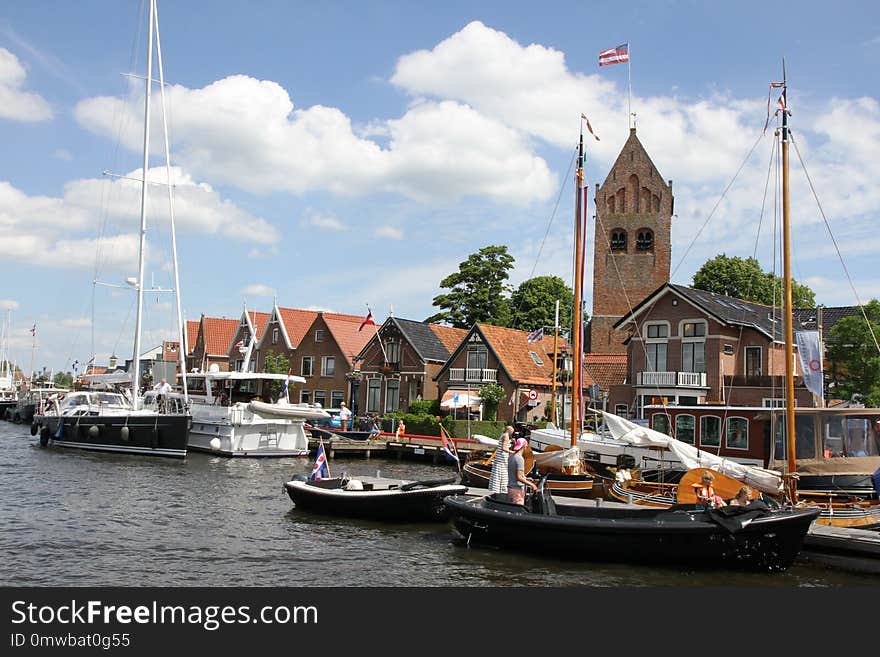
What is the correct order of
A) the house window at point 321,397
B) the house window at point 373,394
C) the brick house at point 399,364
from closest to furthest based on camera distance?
the brick house at point 399,364
the house window at point 373,394
the house window at point 321,397

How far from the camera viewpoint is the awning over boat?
46353mm

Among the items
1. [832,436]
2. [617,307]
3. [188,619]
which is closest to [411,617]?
[188,619]

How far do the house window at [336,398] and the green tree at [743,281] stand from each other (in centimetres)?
3292

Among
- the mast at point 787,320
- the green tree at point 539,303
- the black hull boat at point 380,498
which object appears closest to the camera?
the mast at point 787,320

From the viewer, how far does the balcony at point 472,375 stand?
5056 cm

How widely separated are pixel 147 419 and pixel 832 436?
2803 centimetres

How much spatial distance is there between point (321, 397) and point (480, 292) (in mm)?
18066

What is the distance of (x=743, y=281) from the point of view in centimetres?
6731

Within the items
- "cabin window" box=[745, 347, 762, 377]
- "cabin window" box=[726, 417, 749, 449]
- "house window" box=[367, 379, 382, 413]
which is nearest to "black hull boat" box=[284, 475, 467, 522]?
"cabin window" box=[726, 417, 749, 449]

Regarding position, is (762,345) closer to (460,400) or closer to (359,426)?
(460,400)

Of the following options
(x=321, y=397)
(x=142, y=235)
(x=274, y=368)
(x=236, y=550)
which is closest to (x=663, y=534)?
(x=236, y=550)

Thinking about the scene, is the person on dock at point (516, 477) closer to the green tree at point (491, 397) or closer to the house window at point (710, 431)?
the house window at point (710, 431)

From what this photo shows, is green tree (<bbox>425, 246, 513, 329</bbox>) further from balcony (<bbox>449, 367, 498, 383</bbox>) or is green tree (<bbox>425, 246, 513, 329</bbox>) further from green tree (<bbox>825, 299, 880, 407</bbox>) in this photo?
green tree (<bbox>825, 299, 880, 407</bbox>)

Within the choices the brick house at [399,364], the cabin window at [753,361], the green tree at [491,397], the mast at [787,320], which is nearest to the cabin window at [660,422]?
the mast at [787,320]
